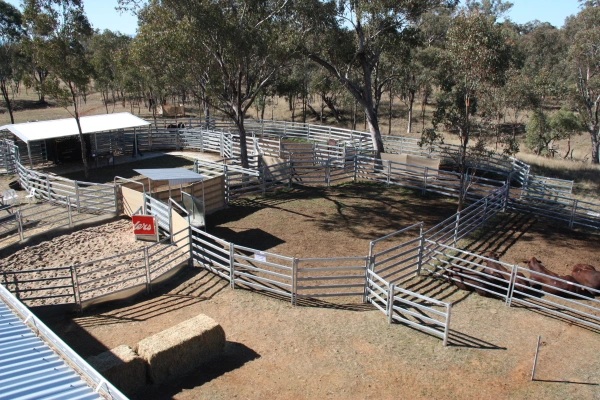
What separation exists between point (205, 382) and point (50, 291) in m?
5.59

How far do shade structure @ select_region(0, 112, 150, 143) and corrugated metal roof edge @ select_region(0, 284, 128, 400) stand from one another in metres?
16.1

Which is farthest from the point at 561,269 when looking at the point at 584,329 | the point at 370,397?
the point at 370,397

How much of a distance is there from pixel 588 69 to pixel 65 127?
105 feet

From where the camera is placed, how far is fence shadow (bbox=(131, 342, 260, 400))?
25.2 ft

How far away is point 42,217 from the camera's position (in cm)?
1639

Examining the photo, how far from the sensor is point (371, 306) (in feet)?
35.7

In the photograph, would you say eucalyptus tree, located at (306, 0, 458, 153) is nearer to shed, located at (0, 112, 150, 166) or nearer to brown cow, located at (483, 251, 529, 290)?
shed, located at (0, 112, 150, 166)

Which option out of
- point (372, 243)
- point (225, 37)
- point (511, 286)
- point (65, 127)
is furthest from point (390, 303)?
point (65, 127)

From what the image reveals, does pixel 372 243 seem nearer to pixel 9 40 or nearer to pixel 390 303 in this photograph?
pixel 390 303

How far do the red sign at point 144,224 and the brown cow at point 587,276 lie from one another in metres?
11.4

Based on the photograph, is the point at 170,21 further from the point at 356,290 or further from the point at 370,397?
the point at 370,397

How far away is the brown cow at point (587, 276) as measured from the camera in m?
11.4

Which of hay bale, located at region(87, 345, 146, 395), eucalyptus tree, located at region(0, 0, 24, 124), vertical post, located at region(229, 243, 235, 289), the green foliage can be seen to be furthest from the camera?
eucalyptus tree, located at region(0, 0, 24, 124)

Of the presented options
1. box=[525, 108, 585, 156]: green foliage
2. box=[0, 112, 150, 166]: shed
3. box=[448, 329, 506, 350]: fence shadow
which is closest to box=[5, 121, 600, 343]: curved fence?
box=[448, 329, 506, 350]: fence shadow
